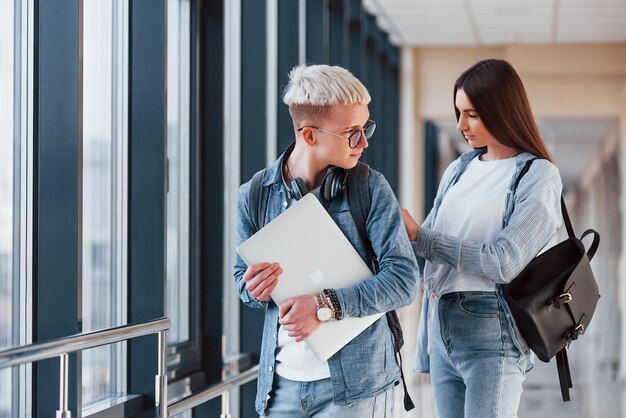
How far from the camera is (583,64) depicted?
9.61m

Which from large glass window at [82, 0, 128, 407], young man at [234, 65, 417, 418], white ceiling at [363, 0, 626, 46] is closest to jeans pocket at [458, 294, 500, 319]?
young man at [234, 65, 417, 418]

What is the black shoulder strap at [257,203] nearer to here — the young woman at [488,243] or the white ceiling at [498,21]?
the young woman at [488,243]

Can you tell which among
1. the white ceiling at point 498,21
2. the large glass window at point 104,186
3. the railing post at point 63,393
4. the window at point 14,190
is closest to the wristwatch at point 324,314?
the railing post at point 63,393

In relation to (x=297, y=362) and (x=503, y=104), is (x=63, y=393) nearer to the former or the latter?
(x=297, y=362)

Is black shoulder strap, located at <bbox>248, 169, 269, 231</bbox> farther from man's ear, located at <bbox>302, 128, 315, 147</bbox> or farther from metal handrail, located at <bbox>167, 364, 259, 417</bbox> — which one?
metal handrail, located at <bbox>167, 364, 259, 417</bbox>

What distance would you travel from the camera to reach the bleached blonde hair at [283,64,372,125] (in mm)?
2141

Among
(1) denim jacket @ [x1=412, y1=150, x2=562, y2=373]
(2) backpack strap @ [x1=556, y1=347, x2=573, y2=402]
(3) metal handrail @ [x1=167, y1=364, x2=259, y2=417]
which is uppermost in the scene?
(1) denim jacket @ [x1=412, y1=150, x2=562, y2=373]

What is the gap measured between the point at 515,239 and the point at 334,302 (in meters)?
0.61

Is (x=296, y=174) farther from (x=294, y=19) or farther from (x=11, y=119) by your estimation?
(x=294, y=19)

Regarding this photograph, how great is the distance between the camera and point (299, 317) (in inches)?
82.4

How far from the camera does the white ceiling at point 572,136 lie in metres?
12.9

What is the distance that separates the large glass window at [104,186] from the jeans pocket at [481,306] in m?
A: 1.26

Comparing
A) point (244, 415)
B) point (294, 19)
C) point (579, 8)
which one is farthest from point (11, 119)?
point (579, 8)

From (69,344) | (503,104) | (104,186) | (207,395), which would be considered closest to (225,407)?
(207,395)
